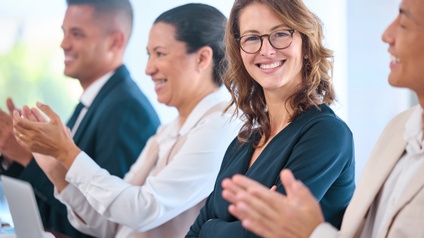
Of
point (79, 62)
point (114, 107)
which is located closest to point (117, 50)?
point (79, 62)

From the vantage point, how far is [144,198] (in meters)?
3.01

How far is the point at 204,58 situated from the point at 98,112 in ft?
2.86

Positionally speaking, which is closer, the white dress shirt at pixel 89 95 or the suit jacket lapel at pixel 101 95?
the suit jacket lapel at pixel 101 95

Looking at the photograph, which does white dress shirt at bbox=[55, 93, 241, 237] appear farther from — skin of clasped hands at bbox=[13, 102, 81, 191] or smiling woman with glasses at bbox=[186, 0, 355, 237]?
smiling woman with glasses at bbox=[186, 0, 355, 237]

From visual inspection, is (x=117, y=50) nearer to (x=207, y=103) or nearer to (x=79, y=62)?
(x=79, y=62)

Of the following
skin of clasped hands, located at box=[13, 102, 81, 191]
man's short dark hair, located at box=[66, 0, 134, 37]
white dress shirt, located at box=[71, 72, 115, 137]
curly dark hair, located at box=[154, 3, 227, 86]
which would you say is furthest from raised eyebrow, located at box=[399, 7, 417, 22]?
man's short dark hair, located at box=[66, 0, 134, 37]

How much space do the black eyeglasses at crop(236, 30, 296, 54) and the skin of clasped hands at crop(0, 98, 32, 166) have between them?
1811 millimetres

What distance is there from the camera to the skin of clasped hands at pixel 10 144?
395 centimetres

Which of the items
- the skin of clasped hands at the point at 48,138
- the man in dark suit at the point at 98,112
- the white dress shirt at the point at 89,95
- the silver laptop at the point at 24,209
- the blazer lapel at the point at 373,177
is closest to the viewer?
the blazer lapel at the point at 373,177

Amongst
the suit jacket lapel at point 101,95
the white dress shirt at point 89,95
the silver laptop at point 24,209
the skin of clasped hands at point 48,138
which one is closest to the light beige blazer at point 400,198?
the silver laptop at point 24,209

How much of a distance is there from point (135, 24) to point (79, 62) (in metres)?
0.48

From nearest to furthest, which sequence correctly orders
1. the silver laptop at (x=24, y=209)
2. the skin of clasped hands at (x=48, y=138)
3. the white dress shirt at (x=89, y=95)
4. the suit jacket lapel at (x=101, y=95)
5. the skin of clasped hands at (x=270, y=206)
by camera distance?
the skin of clasped hands at (x=270, y=206) → the silver laptop at (x=24, y=209) → the skin of clasped hands at (x=48, y=138) → the suit jacket lapel at (x=101, y=95) → the white dress shirt at (x=89, y=95)

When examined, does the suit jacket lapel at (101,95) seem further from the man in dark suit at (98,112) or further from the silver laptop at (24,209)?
the silver laptop at (24,209)

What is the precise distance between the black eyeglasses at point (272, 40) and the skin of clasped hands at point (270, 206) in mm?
882
